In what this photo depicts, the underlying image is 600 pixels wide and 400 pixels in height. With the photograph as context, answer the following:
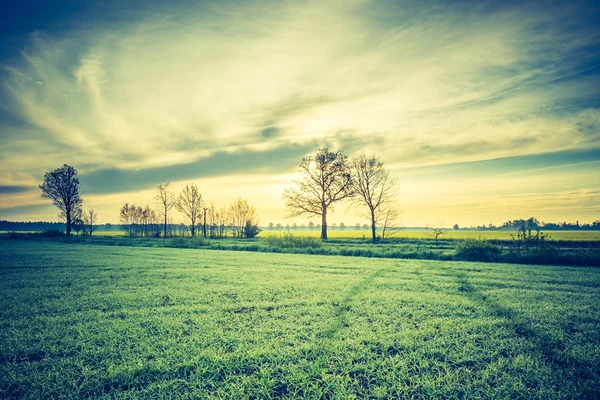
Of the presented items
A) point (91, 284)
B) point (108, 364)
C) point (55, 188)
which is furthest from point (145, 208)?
point (108, 364)

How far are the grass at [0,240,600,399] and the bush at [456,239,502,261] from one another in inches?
362

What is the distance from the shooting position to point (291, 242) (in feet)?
77.3

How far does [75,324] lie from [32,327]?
0.56m

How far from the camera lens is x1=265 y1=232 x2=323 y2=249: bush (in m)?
22.9

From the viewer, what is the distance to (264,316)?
494 centimetres

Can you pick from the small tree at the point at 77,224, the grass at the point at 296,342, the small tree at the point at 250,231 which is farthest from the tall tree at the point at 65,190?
the grass at the point at 296,342

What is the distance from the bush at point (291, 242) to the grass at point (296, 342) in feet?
51.0

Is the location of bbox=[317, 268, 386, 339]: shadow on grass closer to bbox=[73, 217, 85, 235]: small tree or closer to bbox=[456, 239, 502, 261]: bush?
bbox=[456, 239, 502, 261]: bush

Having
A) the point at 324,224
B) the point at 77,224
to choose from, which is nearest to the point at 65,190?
the point at 77,224

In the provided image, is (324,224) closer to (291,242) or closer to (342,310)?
(291,242)

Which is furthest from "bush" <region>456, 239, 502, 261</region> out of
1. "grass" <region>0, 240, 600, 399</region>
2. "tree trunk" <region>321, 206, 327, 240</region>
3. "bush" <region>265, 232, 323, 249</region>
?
"tree trunk" <region>321, 206, 327, 240</region>

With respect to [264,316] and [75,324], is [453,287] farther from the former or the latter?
[75,324]

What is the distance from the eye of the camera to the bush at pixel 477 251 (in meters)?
15.9

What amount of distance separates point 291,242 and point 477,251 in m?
13.4
